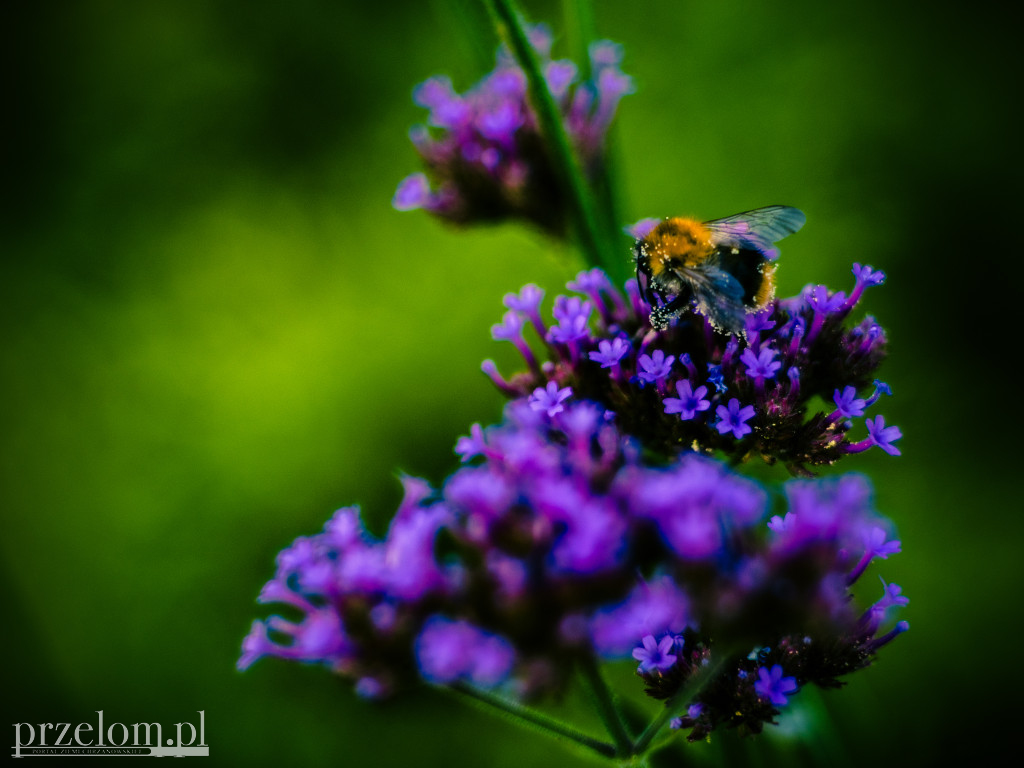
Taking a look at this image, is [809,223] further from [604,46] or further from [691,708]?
[691,708]

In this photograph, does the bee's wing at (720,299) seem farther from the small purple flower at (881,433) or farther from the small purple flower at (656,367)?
the small purple flower at (881,433)

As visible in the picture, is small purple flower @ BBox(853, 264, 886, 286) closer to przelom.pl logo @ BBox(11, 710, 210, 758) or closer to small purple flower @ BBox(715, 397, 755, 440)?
small purple flower @ BBox(715, 397, 755, 440)

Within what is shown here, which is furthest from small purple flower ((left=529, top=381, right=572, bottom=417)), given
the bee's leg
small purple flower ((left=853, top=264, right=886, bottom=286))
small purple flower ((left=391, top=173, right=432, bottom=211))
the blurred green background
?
the blurred green background

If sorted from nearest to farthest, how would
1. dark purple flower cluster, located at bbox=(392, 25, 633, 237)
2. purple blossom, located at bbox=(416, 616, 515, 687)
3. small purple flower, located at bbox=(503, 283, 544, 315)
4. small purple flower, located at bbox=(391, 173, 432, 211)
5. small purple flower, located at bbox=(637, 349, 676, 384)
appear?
1. purple blossom, located at bbox=(416, 616, 515, 687)
2. small purple flower, located at bbox=(637, 349, 676, 384)
3. small purple flower, located at bbox=(503, 283, 544, 315)
4. dark purple flower cluster, located at bbox=(392, 25, 633, 237)
5. small purple flower, located at bbox=(391, 173, 432, 211)

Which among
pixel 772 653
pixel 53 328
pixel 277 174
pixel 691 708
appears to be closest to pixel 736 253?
pixel 772 653

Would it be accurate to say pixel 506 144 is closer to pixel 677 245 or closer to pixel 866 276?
pixel 677 245

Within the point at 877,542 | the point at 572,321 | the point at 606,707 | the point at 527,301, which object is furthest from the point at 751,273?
the point at 606,707

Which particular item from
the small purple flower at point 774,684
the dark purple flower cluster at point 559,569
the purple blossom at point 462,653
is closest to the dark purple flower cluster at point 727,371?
the dark purple flower cluster at point 559,569
